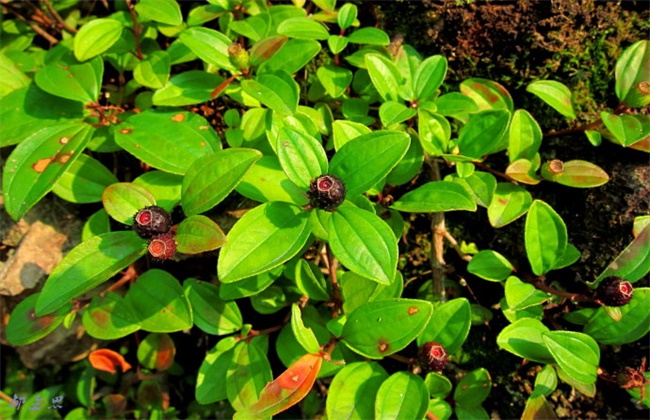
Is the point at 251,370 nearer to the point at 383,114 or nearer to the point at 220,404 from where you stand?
the point at 220,404

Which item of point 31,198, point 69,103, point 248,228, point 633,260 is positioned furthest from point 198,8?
point 633,260

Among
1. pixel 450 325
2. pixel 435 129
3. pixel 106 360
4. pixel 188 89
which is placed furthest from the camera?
pixel 106 360

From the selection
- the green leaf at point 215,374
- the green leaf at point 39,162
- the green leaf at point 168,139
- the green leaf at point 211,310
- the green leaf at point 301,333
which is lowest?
the green leaf at point 215,374

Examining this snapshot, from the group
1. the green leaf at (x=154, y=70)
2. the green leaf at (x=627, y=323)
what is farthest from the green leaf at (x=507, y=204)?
the green leaf at (x=154, y=70)

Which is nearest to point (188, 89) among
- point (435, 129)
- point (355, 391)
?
point (435, 129)

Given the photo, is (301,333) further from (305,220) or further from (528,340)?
(528,340)

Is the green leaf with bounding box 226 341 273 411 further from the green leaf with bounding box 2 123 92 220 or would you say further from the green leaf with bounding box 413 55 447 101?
the green leaf with bounding box 413 55 447 101

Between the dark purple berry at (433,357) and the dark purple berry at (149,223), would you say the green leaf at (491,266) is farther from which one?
the dark purple berry at (149,223)
